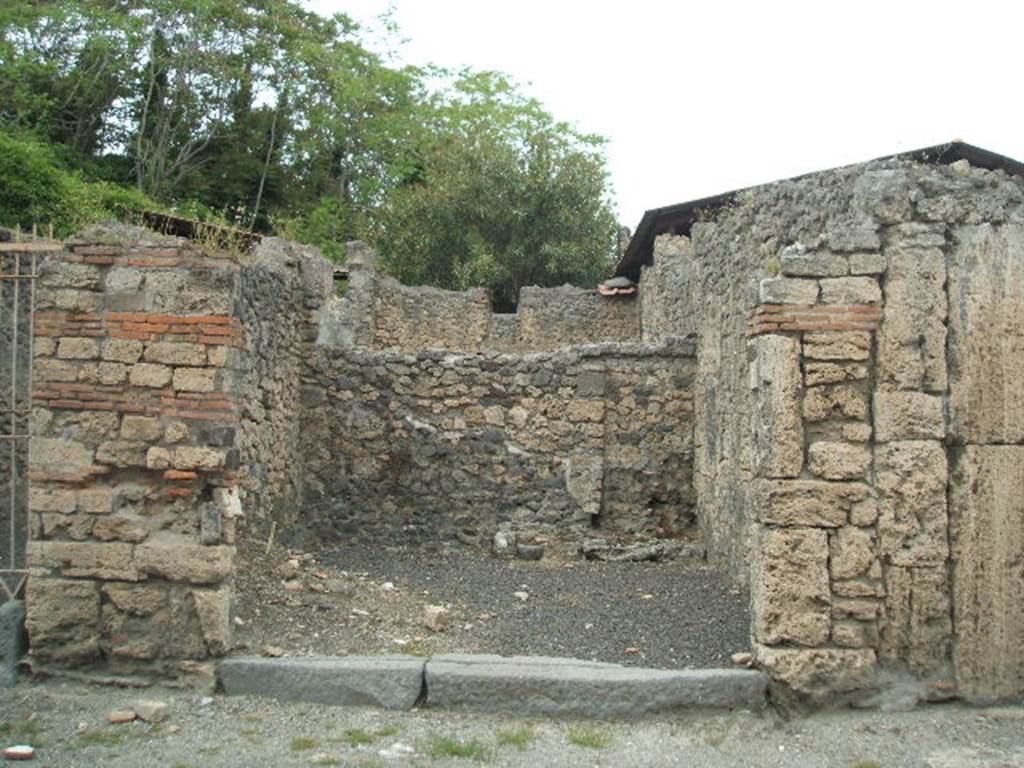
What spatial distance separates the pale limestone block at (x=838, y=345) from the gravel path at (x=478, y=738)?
6.36 feet

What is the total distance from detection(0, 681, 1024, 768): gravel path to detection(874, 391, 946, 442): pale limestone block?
4.89 ft

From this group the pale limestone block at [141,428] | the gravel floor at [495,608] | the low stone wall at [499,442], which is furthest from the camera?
the low stone wall at [499,442]

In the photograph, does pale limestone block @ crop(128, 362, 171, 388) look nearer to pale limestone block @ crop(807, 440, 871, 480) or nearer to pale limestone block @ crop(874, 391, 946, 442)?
pale limestone block @ crop(807, 440, 871, 480)

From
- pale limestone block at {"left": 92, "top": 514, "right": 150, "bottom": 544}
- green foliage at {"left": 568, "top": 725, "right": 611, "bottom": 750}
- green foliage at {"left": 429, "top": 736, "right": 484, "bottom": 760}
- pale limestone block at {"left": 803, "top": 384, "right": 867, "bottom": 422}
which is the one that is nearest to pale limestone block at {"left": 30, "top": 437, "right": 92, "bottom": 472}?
pale limestone block at {"left": 92, "top": 514, "right": 150, "bottom": 544}

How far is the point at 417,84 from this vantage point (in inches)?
1297

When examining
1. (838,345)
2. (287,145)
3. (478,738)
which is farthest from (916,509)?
(287,145)

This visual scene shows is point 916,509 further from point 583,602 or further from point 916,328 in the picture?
point 583,602

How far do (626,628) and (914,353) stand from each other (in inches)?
107

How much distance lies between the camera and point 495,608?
7.25 metres

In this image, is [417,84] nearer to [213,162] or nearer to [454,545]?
[213,162]

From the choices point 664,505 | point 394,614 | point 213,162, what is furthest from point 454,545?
point 213,162

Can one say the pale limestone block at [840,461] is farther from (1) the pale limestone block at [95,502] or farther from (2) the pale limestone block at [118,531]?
(1) the pale limestone block at [95,502]

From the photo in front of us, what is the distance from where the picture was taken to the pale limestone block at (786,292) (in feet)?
17.2

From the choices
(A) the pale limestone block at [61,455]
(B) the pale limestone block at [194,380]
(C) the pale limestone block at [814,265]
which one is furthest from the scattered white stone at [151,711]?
(C) the pale limestone block at [814,265]
